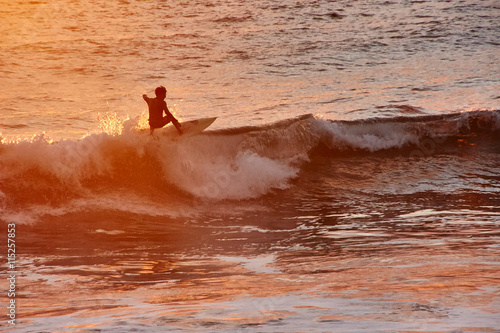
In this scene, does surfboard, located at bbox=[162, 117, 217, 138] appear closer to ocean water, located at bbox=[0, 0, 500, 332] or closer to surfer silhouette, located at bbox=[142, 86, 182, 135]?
ocean water, located at bbox=[0, 0, 500, 332]

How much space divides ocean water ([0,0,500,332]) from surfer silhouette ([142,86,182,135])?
21.3 inches

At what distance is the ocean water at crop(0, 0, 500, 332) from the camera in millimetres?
5266

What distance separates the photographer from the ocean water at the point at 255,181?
17.3 ft

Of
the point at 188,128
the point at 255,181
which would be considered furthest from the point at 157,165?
the point at 255,181

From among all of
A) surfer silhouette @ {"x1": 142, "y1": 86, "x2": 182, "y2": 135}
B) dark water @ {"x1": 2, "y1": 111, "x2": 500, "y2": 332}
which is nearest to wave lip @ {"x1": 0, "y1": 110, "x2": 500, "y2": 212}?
dark water @ {"x1": 2, "y1": 111, "x2": 500, "y2": 332}

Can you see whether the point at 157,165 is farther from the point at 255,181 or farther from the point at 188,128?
the point at 255,181

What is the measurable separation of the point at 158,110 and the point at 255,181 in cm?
183

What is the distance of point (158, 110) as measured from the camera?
10055 millimetres

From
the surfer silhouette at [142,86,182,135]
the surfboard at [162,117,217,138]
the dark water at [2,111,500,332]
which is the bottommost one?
the dark water at [2,111,500,332]

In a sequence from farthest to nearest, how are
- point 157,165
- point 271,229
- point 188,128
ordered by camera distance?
point 188,128 → point 157,165 → point 271,229

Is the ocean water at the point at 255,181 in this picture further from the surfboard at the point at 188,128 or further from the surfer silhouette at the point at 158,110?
the surfer silhouette at the point at 158,110

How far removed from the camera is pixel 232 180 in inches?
418

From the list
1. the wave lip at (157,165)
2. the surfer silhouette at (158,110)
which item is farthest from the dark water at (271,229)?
the surfer silhouette at (158,110)

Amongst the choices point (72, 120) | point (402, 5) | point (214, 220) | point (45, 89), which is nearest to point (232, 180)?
point (214, 220)
